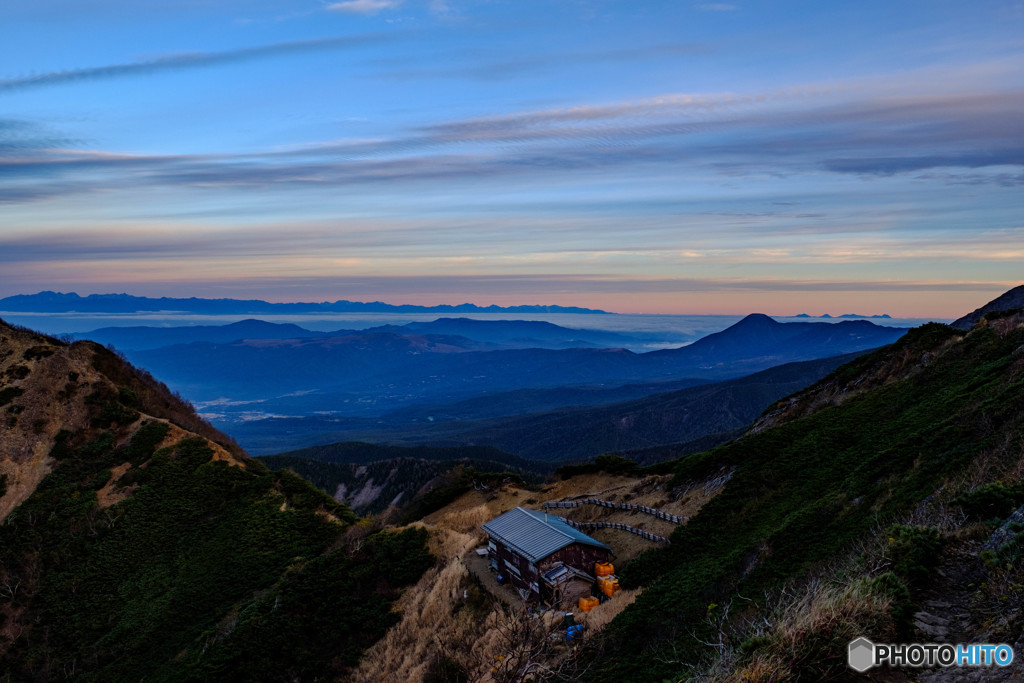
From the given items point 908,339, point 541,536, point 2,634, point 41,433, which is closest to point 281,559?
point 2,634

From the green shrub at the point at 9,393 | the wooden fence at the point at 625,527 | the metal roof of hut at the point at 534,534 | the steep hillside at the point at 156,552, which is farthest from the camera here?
the green shrub at the point at 9,393

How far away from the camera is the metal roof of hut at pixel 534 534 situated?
2928 cm

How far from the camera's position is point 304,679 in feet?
92.7

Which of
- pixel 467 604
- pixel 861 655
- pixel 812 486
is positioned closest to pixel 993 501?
pixel 861 655

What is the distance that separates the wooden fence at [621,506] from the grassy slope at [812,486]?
9.68 feet

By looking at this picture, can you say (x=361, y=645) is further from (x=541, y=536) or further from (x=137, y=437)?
(x=137, y=437)

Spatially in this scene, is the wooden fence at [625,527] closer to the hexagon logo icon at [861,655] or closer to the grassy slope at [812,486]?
the grassy slope at [812,486]

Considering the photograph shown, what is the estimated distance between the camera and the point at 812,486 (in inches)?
1022

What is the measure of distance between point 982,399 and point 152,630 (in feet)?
158

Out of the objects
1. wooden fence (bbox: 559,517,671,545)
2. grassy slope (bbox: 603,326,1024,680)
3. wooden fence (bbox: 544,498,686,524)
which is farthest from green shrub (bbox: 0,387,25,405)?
grassy slope (bbox: 603,326,1024,680)

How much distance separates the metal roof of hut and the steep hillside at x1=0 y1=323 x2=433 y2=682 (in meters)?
6.22

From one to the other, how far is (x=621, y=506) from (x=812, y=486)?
13.8m

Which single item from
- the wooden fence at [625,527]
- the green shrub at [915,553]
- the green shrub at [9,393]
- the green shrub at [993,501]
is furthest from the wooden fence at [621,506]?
the green shrub at [9,393]

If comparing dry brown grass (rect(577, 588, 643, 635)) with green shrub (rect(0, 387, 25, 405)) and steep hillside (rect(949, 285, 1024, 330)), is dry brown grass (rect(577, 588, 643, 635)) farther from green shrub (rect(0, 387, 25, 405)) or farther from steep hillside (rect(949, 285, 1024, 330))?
steep hillside (rect(949, 285, 1024, 330))
